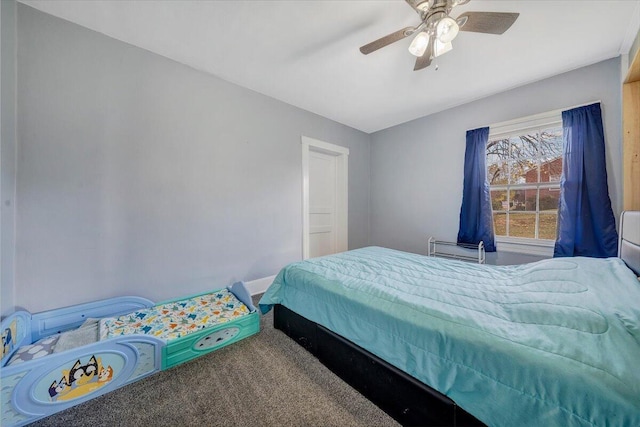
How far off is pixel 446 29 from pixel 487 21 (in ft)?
0.79

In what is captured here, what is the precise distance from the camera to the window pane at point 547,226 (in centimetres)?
241

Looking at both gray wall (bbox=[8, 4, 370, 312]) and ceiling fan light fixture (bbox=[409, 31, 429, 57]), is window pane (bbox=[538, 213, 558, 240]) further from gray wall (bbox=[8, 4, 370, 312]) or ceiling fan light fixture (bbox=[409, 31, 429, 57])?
gray wall (bbox=[8, 4, 370, 312])

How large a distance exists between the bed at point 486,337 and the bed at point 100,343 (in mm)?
682

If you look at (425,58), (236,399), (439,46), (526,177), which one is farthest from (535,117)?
(236,399)

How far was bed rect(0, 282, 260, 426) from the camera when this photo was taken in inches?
42.4

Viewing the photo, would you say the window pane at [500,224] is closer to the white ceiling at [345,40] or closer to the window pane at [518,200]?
the window pane at [518,200]

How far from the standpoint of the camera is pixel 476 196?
2.74 m

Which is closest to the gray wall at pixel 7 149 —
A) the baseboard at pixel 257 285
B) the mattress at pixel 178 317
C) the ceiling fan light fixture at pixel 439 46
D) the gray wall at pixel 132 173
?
the gray wall at pixel 132 173

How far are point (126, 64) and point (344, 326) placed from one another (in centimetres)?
275

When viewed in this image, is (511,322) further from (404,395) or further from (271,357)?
(271,357)

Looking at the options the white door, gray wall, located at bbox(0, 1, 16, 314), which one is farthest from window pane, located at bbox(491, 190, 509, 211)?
gray wall, located at bbox(0, 1, 16, 314)

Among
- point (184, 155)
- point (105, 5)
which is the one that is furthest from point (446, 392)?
point (105, 5)

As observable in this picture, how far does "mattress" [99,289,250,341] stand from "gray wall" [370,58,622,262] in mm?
2766

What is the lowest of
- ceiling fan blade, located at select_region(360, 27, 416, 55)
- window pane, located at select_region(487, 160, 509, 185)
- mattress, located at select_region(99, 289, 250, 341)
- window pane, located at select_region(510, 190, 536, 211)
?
mattress, located at select_region(99, 289, 250, 341)
